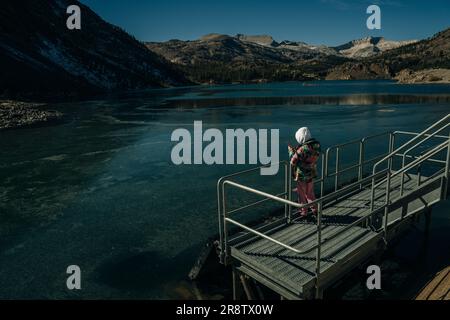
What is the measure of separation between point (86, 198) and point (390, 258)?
45.5 feet

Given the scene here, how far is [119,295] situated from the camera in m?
10.3

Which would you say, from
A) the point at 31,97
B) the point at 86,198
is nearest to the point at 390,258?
the point at 86,198

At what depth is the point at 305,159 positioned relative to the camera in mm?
9961

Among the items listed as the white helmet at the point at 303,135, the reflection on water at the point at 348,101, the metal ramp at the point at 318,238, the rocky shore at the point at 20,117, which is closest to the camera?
the metal ramp at the point at 318,238

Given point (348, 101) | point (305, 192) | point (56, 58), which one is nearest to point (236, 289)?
point (305, 192)

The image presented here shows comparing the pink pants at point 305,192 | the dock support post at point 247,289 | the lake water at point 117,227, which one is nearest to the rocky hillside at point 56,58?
the lake water at point 117,227

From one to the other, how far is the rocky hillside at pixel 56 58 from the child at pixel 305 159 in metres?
77.0

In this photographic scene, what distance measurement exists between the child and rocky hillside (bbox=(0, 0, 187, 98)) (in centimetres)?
7703

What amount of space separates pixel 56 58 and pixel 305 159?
12297cm

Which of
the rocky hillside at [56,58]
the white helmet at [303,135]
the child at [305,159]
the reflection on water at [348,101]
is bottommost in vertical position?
the child at [305,159]

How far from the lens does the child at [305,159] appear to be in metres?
9.85

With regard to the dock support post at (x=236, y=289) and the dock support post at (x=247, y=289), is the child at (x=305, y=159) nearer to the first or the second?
the dock support post at (x=247, y=289)

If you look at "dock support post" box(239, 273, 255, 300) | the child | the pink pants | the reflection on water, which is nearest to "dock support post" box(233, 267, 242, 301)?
"dock support post" box(239, 273, 255, 300)

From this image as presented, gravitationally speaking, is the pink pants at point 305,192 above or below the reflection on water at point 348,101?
below
